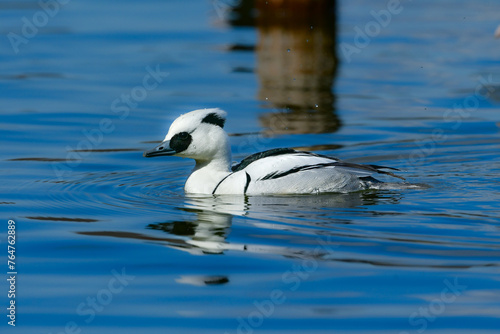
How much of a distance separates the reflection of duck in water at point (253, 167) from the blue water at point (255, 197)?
17 cm

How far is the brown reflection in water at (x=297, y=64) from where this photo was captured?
13.7m

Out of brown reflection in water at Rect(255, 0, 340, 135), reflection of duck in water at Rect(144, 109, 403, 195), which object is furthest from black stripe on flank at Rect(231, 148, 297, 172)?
brown reflection in water at Rect(255, 0, 340, 135)

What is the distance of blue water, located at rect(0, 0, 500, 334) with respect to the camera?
22.0ft

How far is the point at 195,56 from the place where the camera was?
1862 cm

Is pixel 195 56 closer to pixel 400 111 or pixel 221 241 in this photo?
pixel 400 111

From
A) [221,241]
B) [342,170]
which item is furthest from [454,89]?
[221,241]

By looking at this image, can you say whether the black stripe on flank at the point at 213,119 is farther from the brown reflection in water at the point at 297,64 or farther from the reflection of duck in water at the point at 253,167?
the brown reflection in water at the point at 297,64

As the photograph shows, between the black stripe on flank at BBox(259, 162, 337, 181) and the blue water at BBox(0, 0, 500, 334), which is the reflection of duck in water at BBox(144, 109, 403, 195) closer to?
the black stripe on flank at BBox(259, 162, 337, 181)

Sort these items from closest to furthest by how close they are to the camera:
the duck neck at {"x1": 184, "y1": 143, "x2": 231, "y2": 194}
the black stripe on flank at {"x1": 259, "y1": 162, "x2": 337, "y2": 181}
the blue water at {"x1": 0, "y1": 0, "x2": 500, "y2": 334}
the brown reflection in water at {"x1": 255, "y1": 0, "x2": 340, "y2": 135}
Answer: the blue water at {"x1": 0, "y1": 0, "x2": 500, "y2": 334} < the black stripe on flank at {"x1": 259, "y1": 162, "x2": 337, "y2": 181} < the duck neck at {"x1": 184, "y1": 143, "x2": 231, "y2": 194} < the brown reflection in water at {"x1": 255, "y1": 0, "x2": 340, "y2": 135}

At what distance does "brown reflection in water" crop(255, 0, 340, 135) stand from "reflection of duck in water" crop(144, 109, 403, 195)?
332 cm

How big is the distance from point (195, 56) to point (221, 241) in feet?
35.7

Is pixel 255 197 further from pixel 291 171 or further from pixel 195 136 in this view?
pixel 195 136

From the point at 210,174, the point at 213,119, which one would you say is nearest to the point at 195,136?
the point at 213,119

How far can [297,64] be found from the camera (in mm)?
17266
